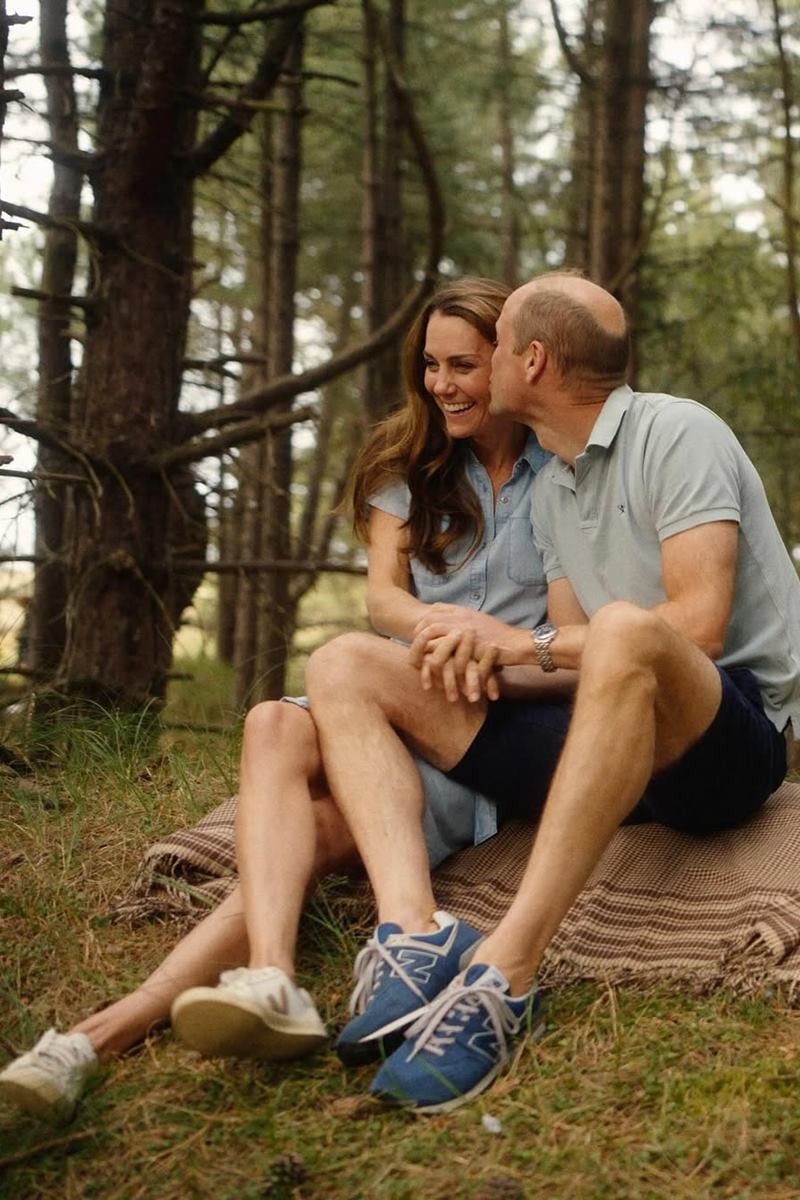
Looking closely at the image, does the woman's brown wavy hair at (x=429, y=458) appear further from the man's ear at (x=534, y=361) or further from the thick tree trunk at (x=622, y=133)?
the thick tree trunk at (x=622, y=133)

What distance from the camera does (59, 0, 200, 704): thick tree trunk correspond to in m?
5.15

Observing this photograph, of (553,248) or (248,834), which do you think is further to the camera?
(553,248)

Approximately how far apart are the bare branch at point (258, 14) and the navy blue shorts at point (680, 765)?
2.79 metres

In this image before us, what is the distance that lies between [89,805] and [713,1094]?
2189 mm

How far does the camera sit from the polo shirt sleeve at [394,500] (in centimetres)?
369

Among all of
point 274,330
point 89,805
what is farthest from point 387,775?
point 274,330

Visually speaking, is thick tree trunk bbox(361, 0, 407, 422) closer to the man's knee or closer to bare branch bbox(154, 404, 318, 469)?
bare branch bbox(154, 404, 318, 469)

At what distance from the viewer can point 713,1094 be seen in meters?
2.43

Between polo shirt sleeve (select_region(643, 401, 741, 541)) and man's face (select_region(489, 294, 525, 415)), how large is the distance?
370 millimetres

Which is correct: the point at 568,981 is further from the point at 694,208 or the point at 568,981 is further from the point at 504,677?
the point at 694,208

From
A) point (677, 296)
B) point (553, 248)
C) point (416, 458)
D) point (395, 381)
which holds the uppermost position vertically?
point (553, 248)

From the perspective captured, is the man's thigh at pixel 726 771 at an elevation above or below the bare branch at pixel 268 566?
below

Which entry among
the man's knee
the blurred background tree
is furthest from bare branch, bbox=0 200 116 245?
the man's knee

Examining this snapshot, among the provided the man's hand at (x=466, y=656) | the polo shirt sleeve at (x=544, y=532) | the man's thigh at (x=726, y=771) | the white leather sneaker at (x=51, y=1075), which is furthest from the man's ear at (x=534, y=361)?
the white leather sneaker at (x=51, y=1075)
